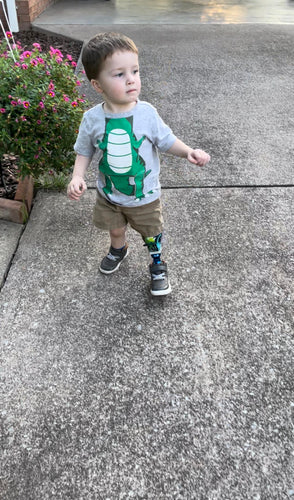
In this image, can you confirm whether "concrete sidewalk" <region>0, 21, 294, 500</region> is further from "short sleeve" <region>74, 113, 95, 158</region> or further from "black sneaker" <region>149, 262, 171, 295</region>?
"short sleeve" <region>74, 113, 95, 158</region>

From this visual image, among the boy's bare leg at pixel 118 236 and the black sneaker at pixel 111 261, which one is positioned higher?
the boy's bare leg at pixel 118 236

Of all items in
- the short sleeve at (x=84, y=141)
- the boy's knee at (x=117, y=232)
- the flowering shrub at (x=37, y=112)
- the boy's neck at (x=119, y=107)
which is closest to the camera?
the boy's neck at (x=119, y=107)

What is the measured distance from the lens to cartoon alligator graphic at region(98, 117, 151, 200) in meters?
1.86

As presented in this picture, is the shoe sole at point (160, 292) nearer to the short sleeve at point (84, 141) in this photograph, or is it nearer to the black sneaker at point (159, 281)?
the black sneaker at point (159, 281)

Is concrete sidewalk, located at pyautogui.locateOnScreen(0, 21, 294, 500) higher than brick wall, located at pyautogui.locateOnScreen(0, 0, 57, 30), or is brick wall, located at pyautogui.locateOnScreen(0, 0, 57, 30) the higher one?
brick wall, located at pyautogui.locateOnScreen(0, 0, 57, 30)

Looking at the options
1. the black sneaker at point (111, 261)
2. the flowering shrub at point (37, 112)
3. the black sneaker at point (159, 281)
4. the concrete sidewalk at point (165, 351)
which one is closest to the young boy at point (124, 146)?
the black sneaker at point (159, 281)

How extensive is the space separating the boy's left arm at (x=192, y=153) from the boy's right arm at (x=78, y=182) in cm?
44

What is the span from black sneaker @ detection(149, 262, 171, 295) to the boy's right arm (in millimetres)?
585

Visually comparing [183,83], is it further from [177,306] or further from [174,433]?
[174,433]

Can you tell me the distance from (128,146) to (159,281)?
734mm

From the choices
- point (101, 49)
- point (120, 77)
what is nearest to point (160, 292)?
point (120, 77)

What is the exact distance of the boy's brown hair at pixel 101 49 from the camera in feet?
5.49

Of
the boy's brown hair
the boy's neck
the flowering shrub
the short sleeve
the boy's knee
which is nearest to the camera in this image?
the boy's brown hair

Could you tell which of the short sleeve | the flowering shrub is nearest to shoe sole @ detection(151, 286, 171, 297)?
the short sleeve
